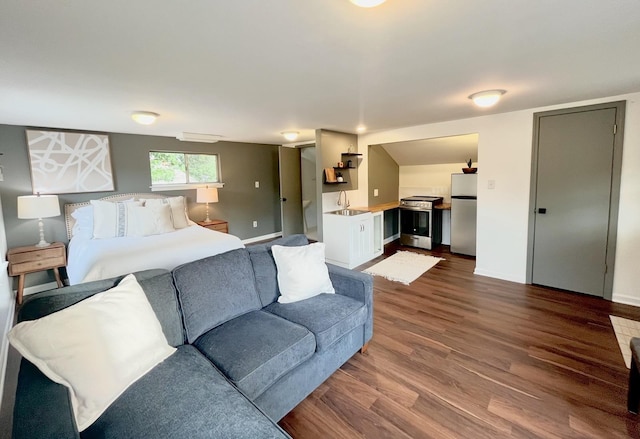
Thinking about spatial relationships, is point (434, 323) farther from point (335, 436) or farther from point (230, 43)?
point (230, 43)

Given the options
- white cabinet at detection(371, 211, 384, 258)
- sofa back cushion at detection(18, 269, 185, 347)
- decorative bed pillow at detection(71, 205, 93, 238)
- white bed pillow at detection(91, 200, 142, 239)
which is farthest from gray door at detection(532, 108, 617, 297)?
decorative bed pillow at detection(71, 205, 93, 238)

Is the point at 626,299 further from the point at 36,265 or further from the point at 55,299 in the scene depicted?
the point at 36,265

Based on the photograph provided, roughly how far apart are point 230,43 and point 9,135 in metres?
3.82

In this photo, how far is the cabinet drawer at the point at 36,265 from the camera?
3.28m

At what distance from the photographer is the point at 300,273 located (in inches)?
87.1

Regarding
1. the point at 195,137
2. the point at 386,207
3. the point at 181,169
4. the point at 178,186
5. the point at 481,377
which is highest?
the point at 195,137

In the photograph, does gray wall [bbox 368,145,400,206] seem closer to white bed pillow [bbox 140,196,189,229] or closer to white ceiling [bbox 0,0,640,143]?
white ceiling [bbox 0,0,640,143]

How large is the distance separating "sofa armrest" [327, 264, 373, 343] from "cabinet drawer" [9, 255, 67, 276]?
11.6ft

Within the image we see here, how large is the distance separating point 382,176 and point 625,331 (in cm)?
389

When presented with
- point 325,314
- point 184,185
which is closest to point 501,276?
point 325,314

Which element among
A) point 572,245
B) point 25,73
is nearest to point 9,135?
point 25,73

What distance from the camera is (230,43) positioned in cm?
161

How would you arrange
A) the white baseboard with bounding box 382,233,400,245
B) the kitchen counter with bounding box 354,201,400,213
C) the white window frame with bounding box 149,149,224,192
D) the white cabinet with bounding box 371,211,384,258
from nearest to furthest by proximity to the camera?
the white window frame with bounding box 149,149,224,192
the white cabinet with bounding box 371,211,384,258
the kitchen counter with bounding box 354,201,400,213
the white baseboard with bounding box 382,233,400,245

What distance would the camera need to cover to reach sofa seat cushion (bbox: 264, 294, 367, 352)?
1826 millimetres
